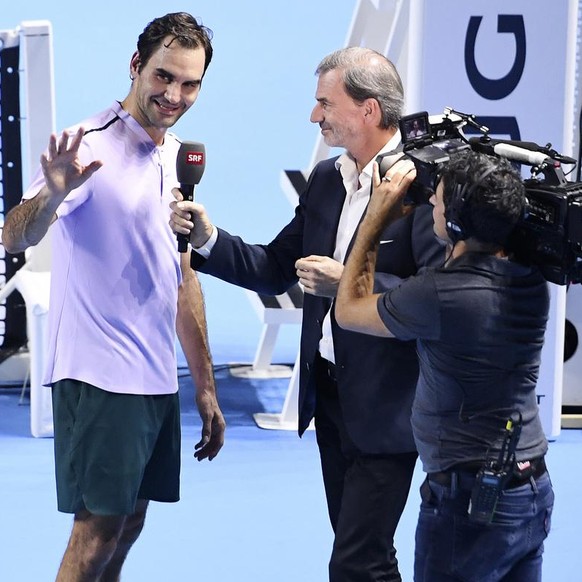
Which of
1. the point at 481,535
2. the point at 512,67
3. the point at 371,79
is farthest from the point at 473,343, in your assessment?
the point at 512,67

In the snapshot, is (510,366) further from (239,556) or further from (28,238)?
(239,556)

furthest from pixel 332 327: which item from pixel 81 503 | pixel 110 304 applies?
pixel 81 503

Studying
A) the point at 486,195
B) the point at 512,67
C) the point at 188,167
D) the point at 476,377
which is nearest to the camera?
the point at 486,195

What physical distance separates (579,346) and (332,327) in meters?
3.08

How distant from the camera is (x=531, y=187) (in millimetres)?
2730

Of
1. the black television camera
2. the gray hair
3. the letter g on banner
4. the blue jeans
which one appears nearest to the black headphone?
the black television camera

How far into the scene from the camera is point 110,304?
319cm

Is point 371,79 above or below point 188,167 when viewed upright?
above

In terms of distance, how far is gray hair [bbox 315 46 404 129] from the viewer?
3.32 metres

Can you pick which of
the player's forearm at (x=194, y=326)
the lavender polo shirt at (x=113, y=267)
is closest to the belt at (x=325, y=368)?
the player's forearm at (x=194, y=326)

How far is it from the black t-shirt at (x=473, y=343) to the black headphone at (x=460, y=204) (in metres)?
0.08

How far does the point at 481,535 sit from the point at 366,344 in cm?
67

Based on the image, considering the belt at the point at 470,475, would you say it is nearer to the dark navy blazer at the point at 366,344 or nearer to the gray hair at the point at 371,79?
the dark navy blazer at the point at 366,344

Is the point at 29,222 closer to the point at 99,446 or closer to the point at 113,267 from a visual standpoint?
the point at 113,267
